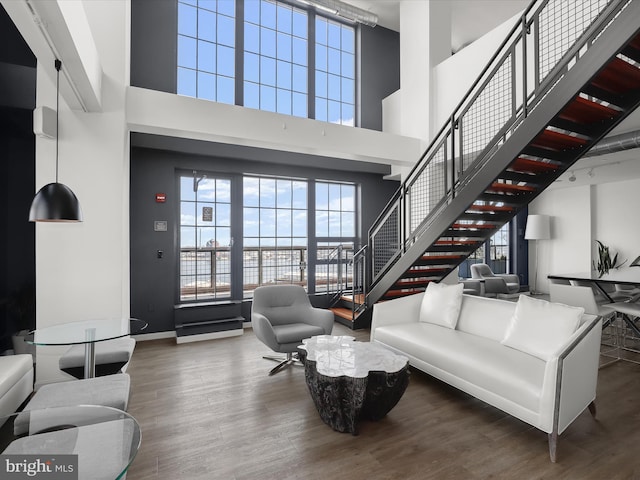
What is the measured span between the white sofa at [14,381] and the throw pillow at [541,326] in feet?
13.2

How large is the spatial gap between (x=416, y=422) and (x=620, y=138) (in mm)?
4498

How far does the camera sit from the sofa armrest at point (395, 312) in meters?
4.12

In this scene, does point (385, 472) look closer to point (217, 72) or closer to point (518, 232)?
point (217, 72)

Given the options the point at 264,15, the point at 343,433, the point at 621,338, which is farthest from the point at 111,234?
the point at 621,338

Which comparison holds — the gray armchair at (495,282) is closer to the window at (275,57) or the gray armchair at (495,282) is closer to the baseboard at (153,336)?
the window at (275,57)

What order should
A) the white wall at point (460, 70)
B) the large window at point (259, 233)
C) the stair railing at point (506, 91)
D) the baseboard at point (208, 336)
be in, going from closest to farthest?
the stair railing at point (506, 91) → the white wall at point (460, 70) → the baseboard at point (208, 336) → the large window at point (259, 233)

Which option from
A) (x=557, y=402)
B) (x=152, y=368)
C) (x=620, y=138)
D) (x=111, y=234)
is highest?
(x=620, y=138)

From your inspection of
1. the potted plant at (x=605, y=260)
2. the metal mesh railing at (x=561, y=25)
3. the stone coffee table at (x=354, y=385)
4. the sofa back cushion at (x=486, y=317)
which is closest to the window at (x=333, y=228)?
the sofa back cushion at (x=486, y=317)

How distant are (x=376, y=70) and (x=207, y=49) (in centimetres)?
341

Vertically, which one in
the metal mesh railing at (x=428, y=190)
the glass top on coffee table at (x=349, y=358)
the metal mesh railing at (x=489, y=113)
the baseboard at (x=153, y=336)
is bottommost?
the baseboard at (x=153, y=336)

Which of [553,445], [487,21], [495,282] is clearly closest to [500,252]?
[495,282]

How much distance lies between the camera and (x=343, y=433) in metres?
2.58

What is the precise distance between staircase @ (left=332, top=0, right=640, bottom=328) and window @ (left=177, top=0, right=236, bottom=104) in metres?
3.52

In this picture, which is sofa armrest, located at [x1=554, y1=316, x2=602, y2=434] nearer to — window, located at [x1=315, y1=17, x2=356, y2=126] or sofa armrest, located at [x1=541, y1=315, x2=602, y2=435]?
sofa armrest, located at [x1=541, y1=315, x2=602, y2=435]
